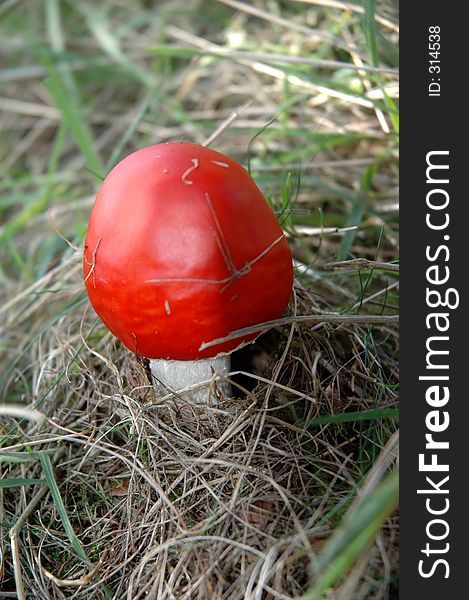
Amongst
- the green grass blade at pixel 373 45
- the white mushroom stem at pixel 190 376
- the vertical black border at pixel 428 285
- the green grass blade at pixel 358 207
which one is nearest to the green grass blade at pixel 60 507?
the white mushroom stem at pixel 190 376

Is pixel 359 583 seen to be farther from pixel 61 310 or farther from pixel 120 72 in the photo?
pixel 120 72

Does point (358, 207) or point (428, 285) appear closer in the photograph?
point (428, 285)

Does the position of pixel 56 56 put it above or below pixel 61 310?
above

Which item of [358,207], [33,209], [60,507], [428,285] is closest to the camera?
[428,285]

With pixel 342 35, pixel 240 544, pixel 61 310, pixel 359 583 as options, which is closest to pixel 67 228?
pixel 61 310

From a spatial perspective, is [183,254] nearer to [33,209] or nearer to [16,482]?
[16,482]

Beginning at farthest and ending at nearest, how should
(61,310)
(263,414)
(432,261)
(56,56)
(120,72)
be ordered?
(120,72) → (56,56) → (61,310) → (263,414) → (432,261)

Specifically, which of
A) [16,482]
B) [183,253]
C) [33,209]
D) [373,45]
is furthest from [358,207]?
[16,482]

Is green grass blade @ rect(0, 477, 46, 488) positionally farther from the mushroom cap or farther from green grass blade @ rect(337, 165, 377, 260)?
green grass blade @ rect(337, 165, 377, 260)
